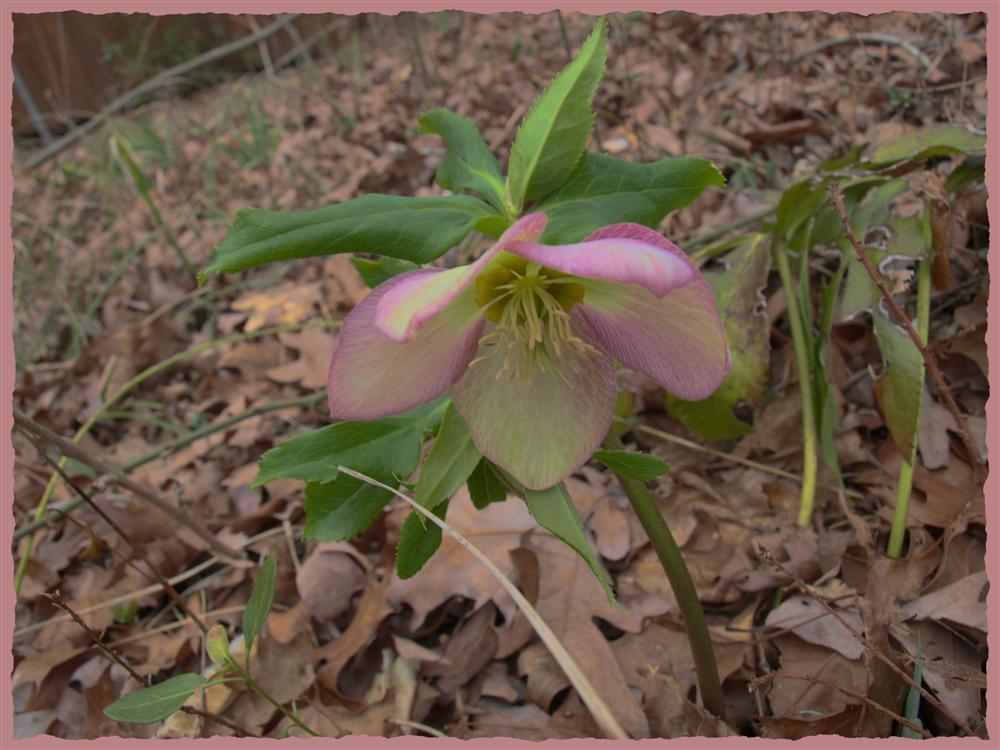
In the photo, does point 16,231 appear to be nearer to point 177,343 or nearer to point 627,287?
point 177,343

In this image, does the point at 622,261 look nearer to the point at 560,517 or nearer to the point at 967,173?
the point at 560,517

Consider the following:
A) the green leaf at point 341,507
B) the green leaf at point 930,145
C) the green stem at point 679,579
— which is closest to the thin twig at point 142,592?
the green leaf at point 341,507

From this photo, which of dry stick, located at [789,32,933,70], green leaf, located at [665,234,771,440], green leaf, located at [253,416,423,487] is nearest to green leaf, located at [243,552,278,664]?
green leaf, located at [253,416,423,487]

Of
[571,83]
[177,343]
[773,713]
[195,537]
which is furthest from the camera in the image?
[177,343]

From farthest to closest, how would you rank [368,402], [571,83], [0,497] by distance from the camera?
1. [0,497]
2. [571,83]
3. [368,402]

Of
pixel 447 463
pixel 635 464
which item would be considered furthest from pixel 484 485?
pixel 635 464

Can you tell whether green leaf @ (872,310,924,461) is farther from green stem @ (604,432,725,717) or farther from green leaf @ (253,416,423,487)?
green leaf @ (253,416,423,487)

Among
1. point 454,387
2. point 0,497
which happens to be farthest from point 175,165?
point 454,387
